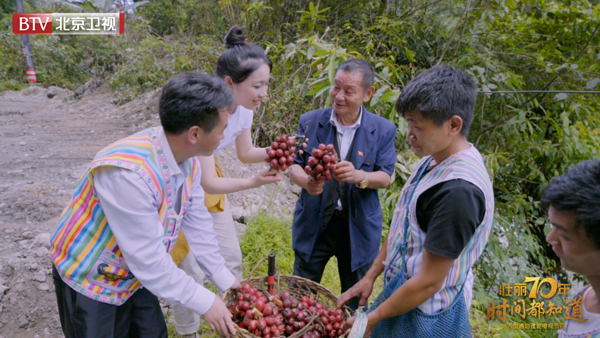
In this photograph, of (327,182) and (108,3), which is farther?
(108,3)

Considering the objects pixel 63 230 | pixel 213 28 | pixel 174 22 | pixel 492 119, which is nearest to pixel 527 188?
pixel 492 119

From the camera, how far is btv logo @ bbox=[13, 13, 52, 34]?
13269mm

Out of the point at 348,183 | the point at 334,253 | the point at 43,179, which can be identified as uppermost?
the point at 348,183

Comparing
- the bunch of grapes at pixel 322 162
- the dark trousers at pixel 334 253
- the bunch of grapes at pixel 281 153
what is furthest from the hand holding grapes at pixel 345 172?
the dark trousers at pixel 334 253

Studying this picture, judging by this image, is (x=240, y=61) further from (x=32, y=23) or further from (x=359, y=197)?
(x=32, y=23)

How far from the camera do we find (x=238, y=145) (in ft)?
8.88

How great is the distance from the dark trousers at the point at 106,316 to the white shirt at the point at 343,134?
124 cm

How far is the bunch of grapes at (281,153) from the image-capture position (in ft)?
7.09

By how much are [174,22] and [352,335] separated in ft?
44.5

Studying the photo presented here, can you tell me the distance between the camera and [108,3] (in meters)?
15.5

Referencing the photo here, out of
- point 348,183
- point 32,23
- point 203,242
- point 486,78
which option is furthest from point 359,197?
point 32,23

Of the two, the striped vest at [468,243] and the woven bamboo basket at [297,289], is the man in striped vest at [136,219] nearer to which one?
the woven bamboo basket at [297,289]

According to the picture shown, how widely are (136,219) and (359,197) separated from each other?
1426 millimetres

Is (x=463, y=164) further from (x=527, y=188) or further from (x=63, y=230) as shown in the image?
(x=527, y=188)
